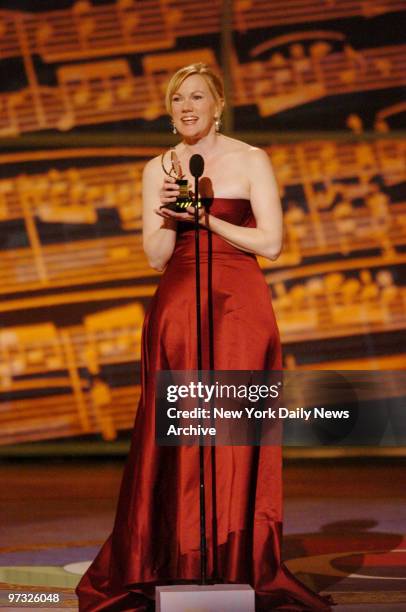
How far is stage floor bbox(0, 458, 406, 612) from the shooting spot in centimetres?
413

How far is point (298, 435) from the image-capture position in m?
3.79

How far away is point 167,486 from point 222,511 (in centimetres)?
19

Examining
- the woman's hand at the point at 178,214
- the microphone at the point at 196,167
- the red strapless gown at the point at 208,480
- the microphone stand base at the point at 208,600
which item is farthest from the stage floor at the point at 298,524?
the microphone at the point at 196,167

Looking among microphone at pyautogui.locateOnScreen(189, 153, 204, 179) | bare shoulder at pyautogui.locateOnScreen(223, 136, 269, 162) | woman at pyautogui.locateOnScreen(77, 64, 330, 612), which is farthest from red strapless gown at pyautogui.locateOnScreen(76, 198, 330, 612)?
microphone at pyautogui.locateOnScreen(189, 153, 204, 179)

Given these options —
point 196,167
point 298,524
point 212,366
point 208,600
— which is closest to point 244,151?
point 196,167

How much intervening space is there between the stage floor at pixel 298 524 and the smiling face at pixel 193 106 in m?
1.51

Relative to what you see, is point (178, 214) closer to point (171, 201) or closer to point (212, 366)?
point (171, 201)

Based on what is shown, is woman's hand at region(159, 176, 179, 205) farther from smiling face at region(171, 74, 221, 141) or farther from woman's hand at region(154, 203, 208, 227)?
smiling face at region(171, 74, 221, 141)

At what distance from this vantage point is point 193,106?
11.5ft

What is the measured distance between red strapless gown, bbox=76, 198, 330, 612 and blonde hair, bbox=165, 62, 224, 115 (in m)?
0.32

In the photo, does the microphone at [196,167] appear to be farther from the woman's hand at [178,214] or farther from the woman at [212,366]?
the woman at [212,366]

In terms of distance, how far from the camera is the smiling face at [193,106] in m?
→ 3.51

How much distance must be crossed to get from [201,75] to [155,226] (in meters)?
0.47

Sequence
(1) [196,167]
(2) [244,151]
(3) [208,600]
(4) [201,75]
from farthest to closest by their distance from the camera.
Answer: (2) [244,151] < (4) [201,75] < (1) [196,167] < (3) [208,600]
